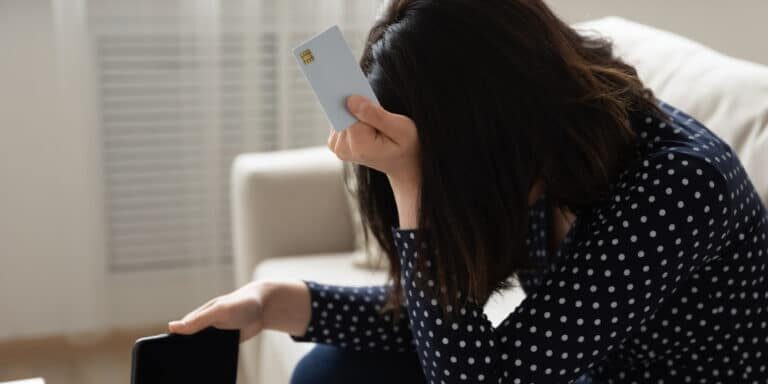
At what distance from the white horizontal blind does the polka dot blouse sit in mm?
1276

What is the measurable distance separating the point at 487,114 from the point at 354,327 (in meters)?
0.43

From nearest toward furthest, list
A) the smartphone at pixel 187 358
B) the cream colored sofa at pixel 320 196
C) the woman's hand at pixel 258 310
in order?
1. the smartphone at pixel 187 358
2. the woman's hand at pixel 258 310
3. the cream colored sofa at pixel 320 196

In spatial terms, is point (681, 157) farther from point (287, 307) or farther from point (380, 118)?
point (287, 307)

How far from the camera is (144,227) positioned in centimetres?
222

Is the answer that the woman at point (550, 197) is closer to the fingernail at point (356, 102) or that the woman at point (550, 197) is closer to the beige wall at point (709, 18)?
the fingernail at point (356, 102)

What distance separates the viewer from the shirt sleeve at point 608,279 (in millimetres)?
893

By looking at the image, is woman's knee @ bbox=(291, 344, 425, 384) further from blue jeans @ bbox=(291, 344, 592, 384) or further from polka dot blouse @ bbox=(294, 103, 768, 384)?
polka dot blouse @ bbox=(294, 103, 768, 384)

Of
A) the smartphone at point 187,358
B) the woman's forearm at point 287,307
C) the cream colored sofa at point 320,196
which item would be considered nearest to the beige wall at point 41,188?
the cream colored sofa at point 320,196

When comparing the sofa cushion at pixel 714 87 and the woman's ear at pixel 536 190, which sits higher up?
the sofa cushion at pixel 714 87

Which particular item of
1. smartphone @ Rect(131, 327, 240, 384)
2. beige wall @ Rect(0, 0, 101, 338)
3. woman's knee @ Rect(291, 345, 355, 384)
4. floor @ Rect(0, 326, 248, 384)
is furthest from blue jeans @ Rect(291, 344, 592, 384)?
beige wall @ Rect(0, 0, 101, 338)

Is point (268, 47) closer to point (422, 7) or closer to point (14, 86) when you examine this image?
point (14, 86)

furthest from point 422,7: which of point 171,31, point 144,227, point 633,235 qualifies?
point 144,227

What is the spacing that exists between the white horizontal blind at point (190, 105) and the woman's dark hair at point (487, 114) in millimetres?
1260

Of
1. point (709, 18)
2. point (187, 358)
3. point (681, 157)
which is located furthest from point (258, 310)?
point (709, 18)
